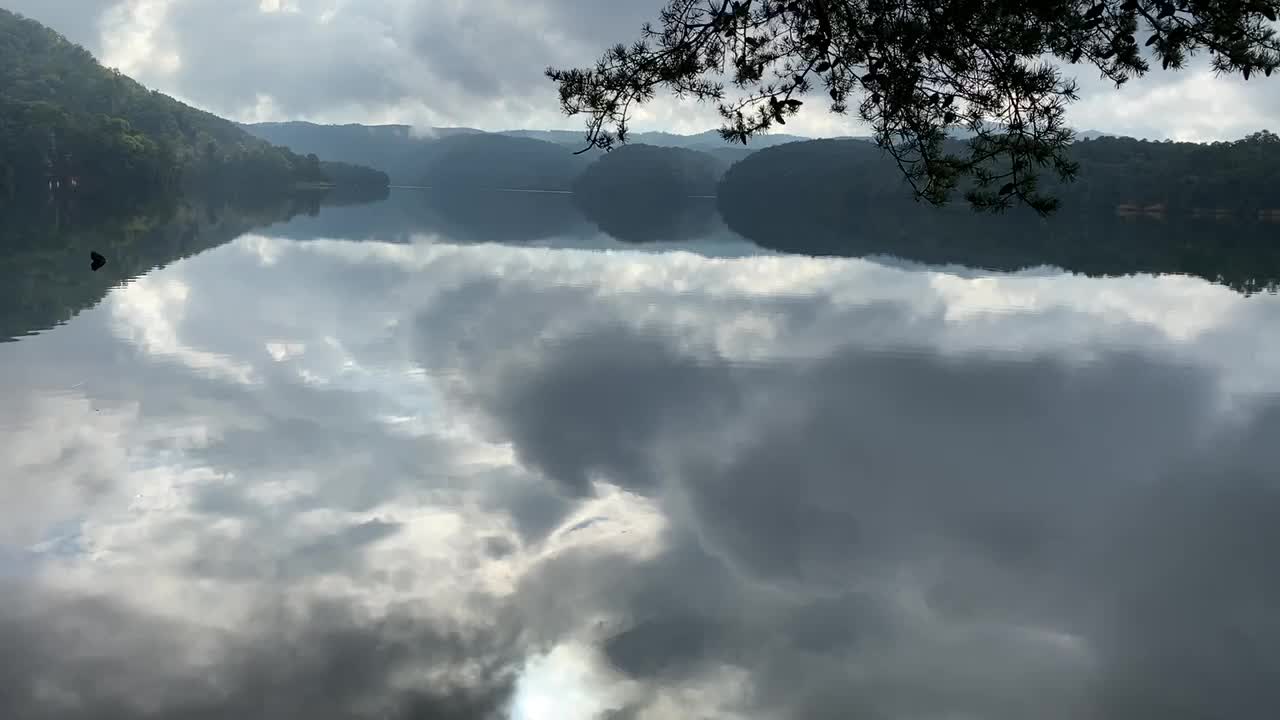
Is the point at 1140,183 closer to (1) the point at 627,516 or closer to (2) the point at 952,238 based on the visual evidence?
(2) the point at 952,238

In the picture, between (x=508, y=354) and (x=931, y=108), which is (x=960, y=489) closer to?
(x=931, y=108)

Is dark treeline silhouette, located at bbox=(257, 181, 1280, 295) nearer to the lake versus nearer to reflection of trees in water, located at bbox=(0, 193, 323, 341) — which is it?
reflection of trees in water, located at bbox=(0, 193, 323, 341)

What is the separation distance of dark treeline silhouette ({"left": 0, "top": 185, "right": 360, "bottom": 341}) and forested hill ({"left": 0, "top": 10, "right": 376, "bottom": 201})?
376 inches

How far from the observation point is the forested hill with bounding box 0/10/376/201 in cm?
10169

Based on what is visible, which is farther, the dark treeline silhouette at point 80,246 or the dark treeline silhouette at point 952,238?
the dark treeline silhouette at point 952,238

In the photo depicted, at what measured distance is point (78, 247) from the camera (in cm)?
4734

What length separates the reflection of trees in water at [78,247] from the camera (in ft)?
92.8

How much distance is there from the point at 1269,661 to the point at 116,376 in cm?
2028

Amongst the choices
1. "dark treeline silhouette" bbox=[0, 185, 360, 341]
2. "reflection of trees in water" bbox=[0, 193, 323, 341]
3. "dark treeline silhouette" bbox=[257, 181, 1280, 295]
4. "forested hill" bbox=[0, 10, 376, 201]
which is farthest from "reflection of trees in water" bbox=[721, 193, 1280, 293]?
"forested hill" bbox=[0, 10, 376, 201]

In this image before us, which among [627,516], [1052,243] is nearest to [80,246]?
[627,516]

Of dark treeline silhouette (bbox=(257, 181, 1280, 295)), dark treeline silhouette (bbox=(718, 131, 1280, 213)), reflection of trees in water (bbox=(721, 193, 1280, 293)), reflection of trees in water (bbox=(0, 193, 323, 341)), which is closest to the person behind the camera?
reflection of trees in water (bbox=(0, 193, 323, 341))

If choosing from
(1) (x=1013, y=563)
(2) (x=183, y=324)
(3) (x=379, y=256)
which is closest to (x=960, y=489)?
(1) (x=1013, y=563)

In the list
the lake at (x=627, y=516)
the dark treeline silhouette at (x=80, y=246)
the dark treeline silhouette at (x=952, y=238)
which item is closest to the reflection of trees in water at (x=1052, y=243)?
the dark treeline silhouette at (x=952, y=238)

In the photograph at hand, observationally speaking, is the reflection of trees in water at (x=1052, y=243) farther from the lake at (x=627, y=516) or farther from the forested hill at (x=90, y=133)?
the forested hill at (x=90, y=133)
